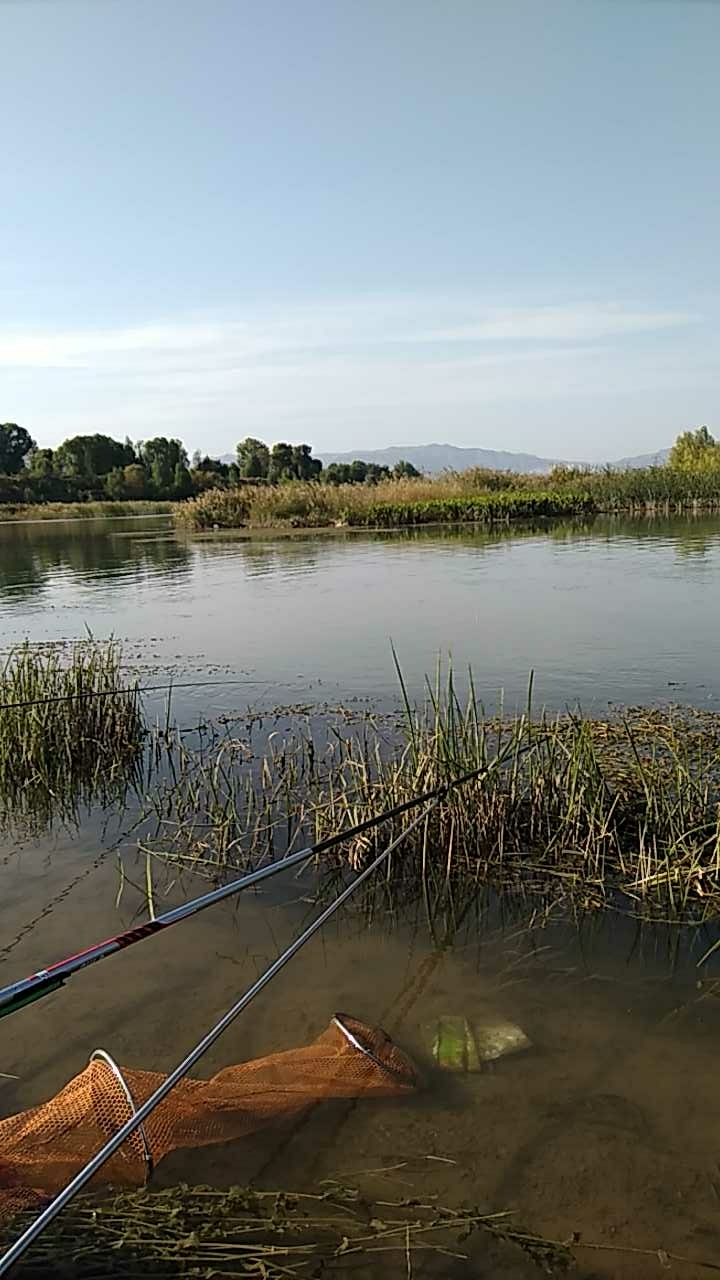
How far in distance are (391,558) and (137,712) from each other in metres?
17.1

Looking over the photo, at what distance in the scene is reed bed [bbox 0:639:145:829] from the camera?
7246mm

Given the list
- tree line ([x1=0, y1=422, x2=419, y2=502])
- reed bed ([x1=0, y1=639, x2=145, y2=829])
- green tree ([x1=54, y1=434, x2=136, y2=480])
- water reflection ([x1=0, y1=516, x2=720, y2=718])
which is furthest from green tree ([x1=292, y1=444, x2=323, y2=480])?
reed bed ([x1=0, y1=639, x2=145, y2=829])

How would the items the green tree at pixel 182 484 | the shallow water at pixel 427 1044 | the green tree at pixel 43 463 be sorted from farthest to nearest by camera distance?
the green tree at pixel 43 463
the green tree at pixel 182 484
the shallow water at pixel 427 1044

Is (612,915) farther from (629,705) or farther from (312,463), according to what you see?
(312,463)

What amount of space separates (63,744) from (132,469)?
80866mm

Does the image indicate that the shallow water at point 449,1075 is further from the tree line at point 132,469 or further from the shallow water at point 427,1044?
the tree line at point 132,469

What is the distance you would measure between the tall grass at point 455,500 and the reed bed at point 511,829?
1305 inches

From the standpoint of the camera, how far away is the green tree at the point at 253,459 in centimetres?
9450

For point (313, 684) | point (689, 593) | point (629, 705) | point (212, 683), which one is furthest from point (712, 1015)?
point (689, 593)

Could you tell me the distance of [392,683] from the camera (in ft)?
33.0

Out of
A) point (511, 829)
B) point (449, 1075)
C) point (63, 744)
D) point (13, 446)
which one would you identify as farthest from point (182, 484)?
point (449, 1075)

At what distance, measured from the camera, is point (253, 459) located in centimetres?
9712

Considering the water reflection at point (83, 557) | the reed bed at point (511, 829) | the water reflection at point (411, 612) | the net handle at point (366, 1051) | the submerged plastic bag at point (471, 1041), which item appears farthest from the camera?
the water reflection at point (83, 557)

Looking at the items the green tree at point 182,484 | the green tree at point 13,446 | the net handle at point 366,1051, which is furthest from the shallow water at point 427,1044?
the green tree at point 13,446
